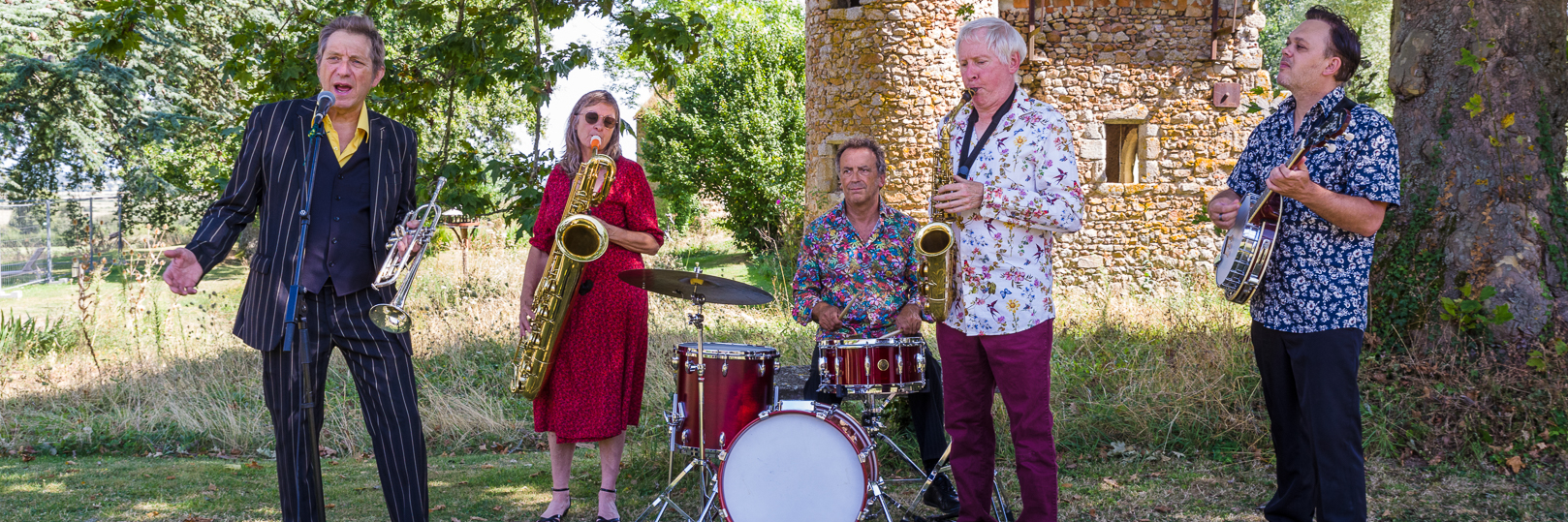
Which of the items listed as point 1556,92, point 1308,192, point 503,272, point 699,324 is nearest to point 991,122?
point 1308,192

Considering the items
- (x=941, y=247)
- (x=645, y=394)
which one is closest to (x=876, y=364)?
(x=941, y=247)

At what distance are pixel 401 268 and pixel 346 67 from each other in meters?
0.66

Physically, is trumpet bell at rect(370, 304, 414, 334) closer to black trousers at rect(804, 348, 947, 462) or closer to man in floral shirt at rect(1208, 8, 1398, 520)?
black trousers at rect(804, 348, 947, 462)

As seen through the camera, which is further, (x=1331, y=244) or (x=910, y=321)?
(x=910, y=321)

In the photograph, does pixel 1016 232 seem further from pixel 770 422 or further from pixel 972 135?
pixel 770 422

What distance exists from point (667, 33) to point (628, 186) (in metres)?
3.49

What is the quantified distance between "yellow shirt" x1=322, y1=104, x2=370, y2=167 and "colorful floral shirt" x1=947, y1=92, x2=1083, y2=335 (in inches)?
76.2

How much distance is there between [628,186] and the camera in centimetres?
377

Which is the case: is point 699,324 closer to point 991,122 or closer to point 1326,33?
point 991,122

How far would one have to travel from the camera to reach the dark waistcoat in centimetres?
287

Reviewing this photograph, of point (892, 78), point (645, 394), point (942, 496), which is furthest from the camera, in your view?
point (892, 78)

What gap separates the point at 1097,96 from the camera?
11336 millimetres

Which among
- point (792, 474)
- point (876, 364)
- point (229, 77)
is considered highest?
point (229, 77)

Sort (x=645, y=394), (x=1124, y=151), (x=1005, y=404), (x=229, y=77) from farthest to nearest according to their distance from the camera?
(x=229, y=77) → (x=1124, y=151) → (x=645, y=394) → (x=1005, y=404)
